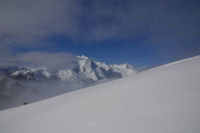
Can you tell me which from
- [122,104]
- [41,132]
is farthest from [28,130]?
[122,104]

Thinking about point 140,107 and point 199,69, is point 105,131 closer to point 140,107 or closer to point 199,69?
point 140,107

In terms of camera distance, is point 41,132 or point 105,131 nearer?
point 105,131

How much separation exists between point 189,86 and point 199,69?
Result: 1012 mm

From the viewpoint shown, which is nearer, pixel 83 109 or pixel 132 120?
pixel 132 120

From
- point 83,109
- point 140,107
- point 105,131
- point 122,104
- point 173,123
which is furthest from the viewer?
point 83,109

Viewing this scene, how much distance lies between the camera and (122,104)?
247cm

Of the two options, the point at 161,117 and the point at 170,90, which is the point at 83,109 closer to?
the point at 161,117

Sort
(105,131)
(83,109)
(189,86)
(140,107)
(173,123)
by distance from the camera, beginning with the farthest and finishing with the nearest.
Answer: (83,109), (189,86), (140,107), (105,131), (173,123)

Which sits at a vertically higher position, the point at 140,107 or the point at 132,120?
the point at 140,107

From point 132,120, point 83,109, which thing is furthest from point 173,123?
point 83,109

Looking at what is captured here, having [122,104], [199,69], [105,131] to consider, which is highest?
[199,69]

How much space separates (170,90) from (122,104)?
3.74 ft

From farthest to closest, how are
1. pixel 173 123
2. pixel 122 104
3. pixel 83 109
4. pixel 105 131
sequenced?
1. pixel 83 109
2. pixel 122 104
3. pixel 105 131
4. pixel 173 123

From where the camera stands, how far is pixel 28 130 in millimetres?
2363
